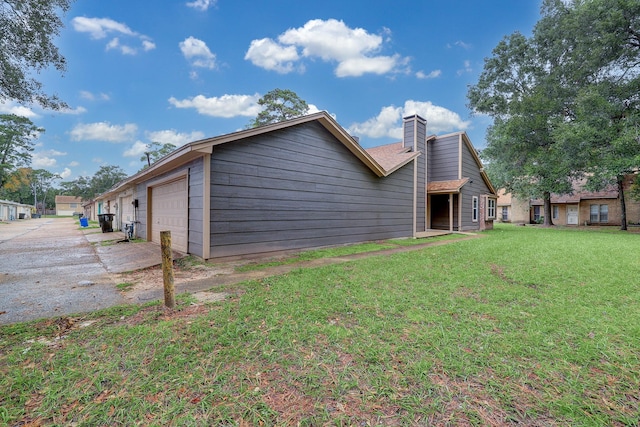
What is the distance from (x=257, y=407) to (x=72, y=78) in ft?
37.8

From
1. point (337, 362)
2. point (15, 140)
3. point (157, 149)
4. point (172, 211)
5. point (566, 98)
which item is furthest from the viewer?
point (157, 149)

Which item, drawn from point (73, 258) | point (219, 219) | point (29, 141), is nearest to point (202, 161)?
point (219, 219)

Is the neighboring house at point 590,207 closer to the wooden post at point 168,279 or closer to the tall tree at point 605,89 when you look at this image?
the tall tree at point 605,89

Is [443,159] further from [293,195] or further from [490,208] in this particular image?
[293,195]

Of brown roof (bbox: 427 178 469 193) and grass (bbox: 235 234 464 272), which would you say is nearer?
grass (bbox: 235 234 464 272)

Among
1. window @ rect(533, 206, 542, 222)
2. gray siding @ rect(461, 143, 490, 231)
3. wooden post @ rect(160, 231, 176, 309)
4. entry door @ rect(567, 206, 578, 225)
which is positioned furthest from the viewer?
window @ rect(533, 206, 542, 222)

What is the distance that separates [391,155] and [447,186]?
3790mm

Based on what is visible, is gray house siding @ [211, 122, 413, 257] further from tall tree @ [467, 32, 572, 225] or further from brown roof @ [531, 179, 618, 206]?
brown roof @ [531, 179, 618, 206]

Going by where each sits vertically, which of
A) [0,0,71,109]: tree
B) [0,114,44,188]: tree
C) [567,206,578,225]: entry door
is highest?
[0,114,44,188]: tree

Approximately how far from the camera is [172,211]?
28.5ft

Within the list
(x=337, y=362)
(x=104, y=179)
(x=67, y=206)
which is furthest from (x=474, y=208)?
(x=67, y=206)

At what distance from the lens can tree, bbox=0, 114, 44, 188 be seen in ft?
93.8

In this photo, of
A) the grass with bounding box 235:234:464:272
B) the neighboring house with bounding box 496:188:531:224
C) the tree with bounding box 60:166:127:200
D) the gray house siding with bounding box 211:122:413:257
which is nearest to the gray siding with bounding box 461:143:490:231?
the gray house siding with bounding box 211:122:413:257

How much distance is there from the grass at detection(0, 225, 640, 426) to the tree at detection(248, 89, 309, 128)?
1018 inches
